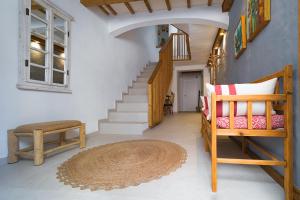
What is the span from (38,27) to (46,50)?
302mm

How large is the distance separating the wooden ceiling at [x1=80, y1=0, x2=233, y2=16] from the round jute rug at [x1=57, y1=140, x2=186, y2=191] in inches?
101

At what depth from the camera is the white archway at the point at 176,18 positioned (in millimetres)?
3516

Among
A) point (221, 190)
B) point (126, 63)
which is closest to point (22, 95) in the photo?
point (221, 190)

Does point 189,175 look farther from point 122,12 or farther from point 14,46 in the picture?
point 122,12

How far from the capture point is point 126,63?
16.3 ft

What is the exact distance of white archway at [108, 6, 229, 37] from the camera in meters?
3.52

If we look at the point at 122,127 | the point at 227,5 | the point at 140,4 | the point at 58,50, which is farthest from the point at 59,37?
the point at 227,5

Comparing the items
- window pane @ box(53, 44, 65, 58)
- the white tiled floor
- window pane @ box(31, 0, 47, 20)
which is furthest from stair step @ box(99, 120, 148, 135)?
window pane @ box(31, 0, 47, 20)

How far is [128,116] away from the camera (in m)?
3.86

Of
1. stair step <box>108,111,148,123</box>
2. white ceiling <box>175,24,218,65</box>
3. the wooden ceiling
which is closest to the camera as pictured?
the wooden ceiling

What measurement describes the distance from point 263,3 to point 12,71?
2644 millimetres

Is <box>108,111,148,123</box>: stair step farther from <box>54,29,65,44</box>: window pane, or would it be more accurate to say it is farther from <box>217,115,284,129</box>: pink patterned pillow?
<box>217,115,284,129</box>: pink patterned pillow

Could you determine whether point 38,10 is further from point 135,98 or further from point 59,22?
point 135,98

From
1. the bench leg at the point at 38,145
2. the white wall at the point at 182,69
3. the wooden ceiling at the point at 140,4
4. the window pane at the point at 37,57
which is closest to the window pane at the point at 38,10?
the window pane at the point at 37,57
